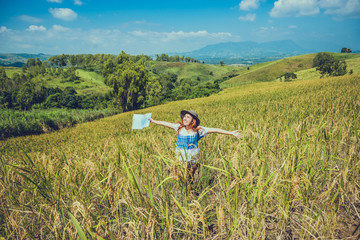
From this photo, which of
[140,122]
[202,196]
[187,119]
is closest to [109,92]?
[140,122]

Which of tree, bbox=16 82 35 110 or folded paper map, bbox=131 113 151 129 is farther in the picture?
tree, bbox=16 82 35 110

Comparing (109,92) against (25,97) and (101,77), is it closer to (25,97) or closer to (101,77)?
(25,97)

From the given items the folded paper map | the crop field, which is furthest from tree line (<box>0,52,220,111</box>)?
the crop field

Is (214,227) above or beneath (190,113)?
beneath

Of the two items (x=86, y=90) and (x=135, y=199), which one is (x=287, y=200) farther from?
(x=86, y=90)

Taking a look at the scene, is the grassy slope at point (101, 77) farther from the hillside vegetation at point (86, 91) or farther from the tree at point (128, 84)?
the tree at point (128, 84)

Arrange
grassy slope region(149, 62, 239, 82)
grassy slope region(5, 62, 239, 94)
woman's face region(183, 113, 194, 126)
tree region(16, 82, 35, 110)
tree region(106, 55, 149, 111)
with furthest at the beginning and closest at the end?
1. grassy slope region(149, 62, 239, 82)
2. grassy slope region(5, 62, 239, 94)
3. tree region(16, 82, 35, 110)
4. tree region(106, 55, 149, 111)
5. woman's face region(183, 113, 194, 126)

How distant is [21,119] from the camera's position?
18.8 metres

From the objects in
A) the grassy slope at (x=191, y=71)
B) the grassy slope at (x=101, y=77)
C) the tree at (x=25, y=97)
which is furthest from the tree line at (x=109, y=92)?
the grassy slope at (x=191, y=71)

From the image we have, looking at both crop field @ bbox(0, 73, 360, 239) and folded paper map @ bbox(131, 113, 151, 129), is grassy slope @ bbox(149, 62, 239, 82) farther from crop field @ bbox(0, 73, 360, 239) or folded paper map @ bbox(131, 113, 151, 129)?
crop field @ bbox(0, 73, 360, 239)

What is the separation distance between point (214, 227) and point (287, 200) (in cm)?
83

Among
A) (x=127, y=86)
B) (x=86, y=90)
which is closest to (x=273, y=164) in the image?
(x=127, y=86)

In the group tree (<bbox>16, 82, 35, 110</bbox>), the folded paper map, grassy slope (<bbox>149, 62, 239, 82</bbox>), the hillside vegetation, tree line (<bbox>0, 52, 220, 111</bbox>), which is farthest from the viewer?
grassy slope (<bbox>149, 62, 239, 82</bbox>)

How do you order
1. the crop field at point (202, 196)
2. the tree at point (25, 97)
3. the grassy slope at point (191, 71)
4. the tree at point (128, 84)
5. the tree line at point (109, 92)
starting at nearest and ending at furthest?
the crop field at point (202, 196)
the tree at point (128, 84)
the tree line at point (109, 92)
the tree at point (25, 97)
the grassy slope at point (191, 71)
